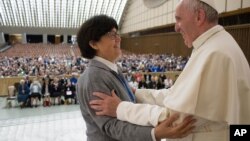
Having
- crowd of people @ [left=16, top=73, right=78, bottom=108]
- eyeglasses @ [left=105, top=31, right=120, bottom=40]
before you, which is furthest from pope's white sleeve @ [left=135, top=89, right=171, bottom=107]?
crowd of people @ [left=16, top=73, right=78, bottom=108]

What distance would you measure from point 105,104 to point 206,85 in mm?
638

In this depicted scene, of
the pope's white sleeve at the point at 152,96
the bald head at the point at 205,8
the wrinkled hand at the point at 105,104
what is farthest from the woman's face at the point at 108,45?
the bald head at the point at 205,8

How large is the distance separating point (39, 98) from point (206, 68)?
1120cm

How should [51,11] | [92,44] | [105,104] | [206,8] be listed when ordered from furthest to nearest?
[51,11] → [92,44] → [105,104] → [206,8]

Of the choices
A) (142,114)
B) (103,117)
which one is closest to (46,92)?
(103,117)

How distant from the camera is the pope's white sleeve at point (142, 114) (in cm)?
168

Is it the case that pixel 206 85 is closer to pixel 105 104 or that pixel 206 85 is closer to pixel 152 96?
pixel 105 104

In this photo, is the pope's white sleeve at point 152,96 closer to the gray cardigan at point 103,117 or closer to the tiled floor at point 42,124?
the gray cardigan at point 103,117

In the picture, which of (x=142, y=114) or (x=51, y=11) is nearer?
(x=142, y=114)

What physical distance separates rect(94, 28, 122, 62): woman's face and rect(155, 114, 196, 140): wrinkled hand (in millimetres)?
684

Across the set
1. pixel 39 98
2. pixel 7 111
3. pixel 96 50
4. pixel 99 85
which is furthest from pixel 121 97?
pixel 39 98

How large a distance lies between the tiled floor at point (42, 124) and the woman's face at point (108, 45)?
541cm

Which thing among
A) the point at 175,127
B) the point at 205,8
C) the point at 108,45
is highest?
the point at 205,8

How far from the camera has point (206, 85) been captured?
1.55 metres
